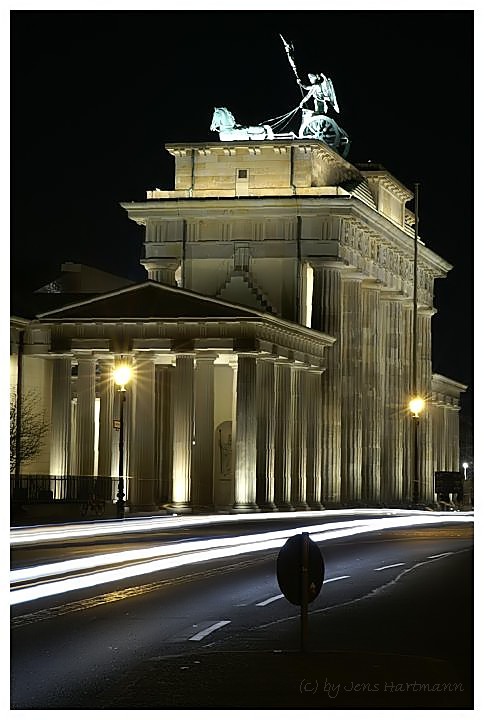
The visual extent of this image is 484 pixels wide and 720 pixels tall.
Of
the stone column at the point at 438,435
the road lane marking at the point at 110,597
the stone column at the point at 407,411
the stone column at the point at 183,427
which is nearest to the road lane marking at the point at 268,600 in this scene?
the road lane marking at the point at 110,597

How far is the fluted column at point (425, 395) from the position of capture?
101 m

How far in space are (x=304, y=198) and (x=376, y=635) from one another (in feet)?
196

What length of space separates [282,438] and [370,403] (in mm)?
17826

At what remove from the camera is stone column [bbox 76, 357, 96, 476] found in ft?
221

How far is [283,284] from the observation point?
266ft

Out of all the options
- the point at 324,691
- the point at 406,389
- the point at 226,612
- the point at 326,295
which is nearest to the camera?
the point at 324,691

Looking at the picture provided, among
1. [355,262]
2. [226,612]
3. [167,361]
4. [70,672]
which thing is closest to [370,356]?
[355,262]

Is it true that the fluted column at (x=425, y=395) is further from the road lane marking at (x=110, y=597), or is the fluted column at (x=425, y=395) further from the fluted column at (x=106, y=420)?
the road lane marking at (x=110, y=597)

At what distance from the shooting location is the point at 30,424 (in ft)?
244

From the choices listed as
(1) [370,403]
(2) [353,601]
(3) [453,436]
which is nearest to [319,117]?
(1) [370,403]

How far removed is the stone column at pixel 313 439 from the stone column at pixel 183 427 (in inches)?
442

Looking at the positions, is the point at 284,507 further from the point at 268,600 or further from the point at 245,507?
the point at 268,600

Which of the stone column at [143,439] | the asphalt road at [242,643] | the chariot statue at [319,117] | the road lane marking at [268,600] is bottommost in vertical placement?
the road lane marking at [268,600]

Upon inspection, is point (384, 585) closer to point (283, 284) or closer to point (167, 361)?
point (167, 361)
